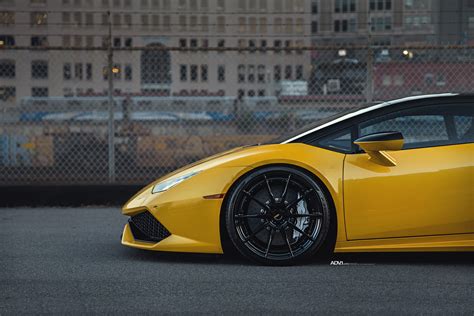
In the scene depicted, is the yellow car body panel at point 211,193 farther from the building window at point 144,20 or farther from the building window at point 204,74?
the building window at point 144,20

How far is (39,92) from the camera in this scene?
461 inches

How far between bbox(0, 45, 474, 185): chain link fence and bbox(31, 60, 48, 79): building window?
29 millimetres

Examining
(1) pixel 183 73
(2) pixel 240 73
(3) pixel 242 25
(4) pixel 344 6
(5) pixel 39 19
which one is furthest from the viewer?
(4) pixel 344 6

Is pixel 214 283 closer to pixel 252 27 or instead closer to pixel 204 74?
pixel 252 27

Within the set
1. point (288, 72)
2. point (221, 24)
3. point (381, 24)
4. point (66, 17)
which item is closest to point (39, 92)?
point (66, 17)

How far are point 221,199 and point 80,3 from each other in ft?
26.4

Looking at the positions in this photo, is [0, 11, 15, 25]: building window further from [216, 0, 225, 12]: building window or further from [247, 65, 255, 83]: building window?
[247, 65, 255, 83]: building window

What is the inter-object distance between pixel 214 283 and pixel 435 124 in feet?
6.38

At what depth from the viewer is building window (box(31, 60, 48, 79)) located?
1068cm

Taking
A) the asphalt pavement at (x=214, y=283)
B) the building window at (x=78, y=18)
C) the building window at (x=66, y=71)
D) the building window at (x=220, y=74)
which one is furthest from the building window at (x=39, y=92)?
the asphalt pavement at (x=214, y=283)

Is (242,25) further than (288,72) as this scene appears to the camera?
No

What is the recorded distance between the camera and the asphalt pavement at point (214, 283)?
4121 millimetres

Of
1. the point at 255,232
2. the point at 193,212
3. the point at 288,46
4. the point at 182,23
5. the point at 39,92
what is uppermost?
the point at 182,23

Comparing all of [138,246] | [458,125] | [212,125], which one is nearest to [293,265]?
[138,246]
